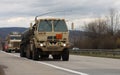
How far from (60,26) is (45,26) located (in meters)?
1.25

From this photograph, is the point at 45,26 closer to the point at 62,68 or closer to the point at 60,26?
the point at 60,26

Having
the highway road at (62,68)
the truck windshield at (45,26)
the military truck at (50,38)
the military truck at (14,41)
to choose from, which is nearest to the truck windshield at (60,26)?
the military truck at (50,38)

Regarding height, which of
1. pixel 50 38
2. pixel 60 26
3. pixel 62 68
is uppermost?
pixel 60 26

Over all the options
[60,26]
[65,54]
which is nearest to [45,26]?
[60,26]

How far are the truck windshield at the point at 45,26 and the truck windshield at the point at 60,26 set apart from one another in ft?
1.66

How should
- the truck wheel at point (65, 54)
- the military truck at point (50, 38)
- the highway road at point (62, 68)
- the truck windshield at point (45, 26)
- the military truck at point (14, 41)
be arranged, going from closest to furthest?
the highway road at point (62, 68) → the military truck at point (50, 38) → the truck wheel at point (65, 54) → the truck windshield at point (45, 26) → the military truck at point (14, 41)

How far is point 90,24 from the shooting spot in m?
119

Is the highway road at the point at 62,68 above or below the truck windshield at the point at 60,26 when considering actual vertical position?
below

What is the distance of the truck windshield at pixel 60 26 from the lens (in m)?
32.3

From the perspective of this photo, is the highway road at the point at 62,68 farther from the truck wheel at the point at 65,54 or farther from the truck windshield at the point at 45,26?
the truck windshield at the point at 45,26

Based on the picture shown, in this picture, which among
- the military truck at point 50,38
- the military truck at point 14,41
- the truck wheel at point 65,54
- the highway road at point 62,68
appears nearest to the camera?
the highway road at point 62,68

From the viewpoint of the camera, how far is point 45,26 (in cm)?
3241

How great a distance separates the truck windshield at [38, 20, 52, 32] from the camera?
32219 mm

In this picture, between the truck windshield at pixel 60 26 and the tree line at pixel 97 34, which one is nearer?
the truck windshield at pixel 60 26
